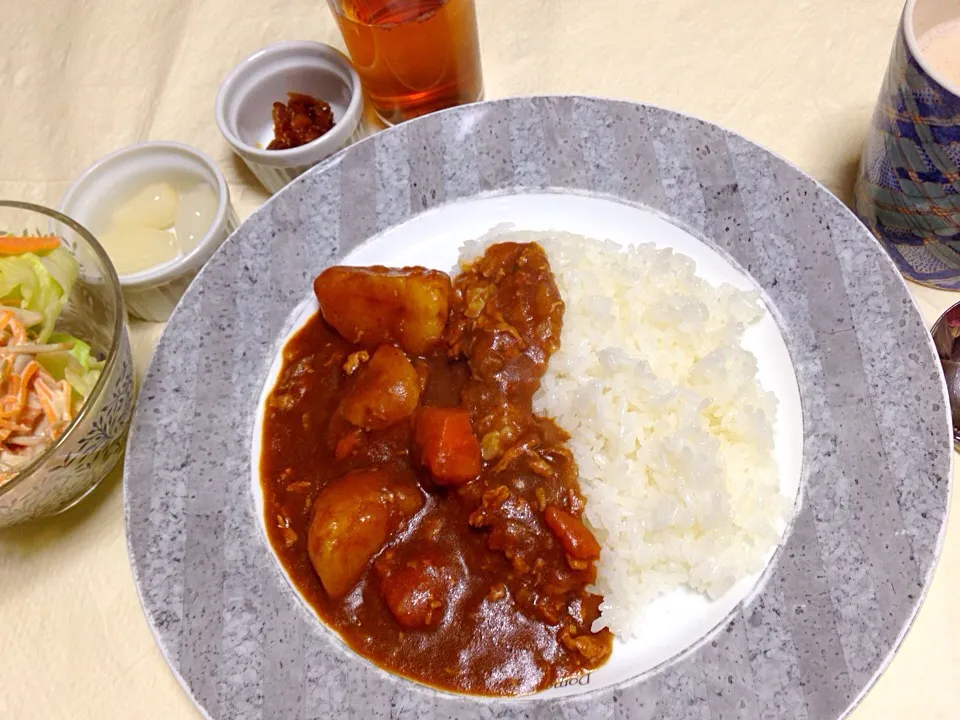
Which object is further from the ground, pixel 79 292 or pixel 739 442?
pixel 79 292

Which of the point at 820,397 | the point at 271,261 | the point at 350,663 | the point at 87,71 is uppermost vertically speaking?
the point at 87,71

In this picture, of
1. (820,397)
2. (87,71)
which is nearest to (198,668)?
(820,397)

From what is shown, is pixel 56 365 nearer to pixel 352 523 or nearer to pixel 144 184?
pixel 144 184

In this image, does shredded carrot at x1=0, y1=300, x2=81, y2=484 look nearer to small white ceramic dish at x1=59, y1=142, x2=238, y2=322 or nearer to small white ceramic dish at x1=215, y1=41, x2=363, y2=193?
small white ceramic dish at x1=59, y1=142, x2=238, y2=322

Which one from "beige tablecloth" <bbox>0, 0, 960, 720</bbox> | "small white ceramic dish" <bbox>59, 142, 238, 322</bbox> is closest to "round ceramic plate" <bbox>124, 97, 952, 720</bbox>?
"small white ceramic dish" <bbox>59, 142, 238, 322</bbox>

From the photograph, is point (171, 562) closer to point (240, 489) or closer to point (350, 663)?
point (240, 489)
